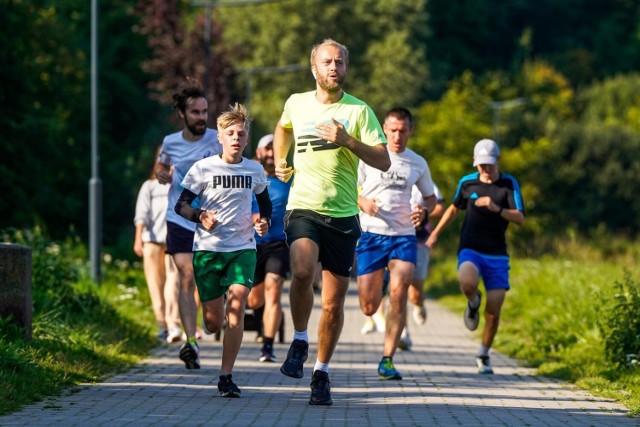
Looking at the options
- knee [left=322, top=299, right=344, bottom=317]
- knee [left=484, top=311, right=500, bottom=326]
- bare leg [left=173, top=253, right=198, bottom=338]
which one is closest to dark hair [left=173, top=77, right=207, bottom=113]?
bare leg [left=173, top=253, right=198, bottom=338]

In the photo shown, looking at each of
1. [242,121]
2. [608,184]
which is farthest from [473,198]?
[608,184]

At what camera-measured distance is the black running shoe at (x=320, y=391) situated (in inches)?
409

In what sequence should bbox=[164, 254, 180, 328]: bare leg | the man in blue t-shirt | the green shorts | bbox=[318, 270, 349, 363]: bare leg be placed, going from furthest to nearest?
bbox=[164, 254, 180, 328]: bare leg
the man in blue t-shirt
the green shorts
bbox=[318, 270, 349, 363]: bare leg

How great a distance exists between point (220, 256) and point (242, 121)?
3.09 ft

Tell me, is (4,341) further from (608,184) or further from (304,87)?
(608,184)

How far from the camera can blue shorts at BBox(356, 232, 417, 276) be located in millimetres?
12852

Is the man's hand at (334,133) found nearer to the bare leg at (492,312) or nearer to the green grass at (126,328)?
the green grass at (126,328)

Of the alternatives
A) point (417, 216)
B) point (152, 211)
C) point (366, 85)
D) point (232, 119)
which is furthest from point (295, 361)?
point (366, 85)

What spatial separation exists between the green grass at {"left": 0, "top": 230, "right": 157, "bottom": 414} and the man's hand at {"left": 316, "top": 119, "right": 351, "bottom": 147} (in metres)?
2.46

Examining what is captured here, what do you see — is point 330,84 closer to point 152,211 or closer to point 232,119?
point 232,119

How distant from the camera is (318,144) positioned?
10.2 m

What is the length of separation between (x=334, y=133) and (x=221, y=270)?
1.79m

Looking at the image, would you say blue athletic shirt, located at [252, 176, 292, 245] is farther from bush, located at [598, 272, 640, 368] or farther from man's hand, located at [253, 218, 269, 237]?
man's hand, located at [253, 218, 269, 237]

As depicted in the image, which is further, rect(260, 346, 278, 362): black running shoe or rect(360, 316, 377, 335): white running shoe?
rect(360, 316, 377, 335): white running shoe
